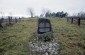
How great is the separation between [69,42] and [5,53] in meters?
4.83

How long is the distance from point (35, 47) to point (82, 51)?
3264 millimetres

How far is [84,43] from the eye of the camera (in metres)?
9.05

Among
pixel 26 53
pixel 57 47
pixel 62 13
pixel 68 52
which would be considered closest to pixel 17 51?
pixel 26 53

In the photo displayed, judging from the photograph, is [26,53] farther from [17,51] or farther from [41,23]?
[41,23]

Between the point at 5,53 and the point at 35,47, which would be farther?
the point at 35,47

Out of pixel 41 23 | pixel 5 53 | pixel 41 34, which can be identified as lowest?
pixel 5 53

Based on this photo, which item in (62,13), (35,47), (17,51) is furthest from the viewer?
(62,13)

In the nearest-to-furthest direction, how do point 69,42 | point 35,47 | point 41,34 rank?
1. point 35,47
2. point 69,42
3. point 41,34

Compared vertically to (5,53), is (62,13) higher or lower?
higher

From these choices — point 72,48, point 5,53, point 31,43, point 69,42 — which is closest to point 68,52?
point 72,48

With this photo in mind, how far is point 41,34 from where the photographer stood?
10.6 metres

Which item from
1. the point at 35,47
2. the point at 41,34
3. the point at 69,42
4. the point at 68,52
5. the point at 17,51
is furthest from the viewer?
the point at 41,34

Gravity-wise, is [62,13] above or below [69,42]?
above

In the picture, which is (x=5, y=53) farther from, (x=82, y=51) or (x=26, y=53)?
(x=82, y=51)
